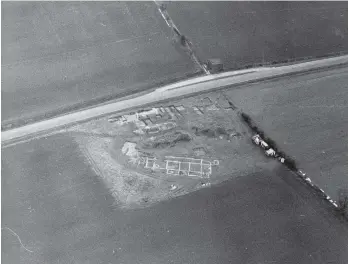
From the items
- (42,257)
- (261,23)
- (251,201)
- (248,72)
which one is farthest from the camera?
(261,23)

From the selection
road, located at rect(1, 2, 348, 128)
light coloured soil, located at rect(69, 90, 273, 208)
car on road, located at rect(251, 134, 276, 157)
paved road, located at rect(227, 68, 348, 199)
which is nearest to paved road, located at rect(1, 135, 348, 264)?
light coloured soil, located at rect(69, 90, 273, 208)

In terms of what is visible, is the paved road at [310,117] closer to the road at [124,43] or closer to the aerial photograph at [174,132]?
the aerial photograph at [174,132]

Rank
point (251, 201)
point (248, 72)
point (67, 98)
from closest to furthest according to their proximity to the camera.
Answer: point (251, 201)
point (67, 98)
point (248, 72)

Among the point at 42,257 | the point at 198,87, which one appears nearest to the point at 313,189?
the point at 198,87

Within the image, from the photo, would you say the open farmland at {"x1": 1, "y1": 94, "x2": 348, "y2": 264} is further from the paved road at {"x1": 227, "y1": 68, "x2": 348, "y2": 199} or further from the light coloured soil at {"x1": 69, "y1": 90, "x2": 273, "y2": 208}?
the paved road at {"x1": 227, "y1": 68, "x2": 348, "y2": 199}

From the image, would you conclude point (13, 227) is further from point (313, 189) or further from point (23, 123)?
point (313, 189)

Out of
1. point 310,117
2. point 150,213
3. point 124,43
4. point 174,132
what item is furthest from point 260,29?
point 150,213

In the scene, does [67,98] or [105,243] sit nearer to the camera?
[105,243]

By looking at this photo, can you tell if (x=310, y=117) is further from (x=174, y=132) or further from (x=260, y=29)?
(x=260, y=29)
